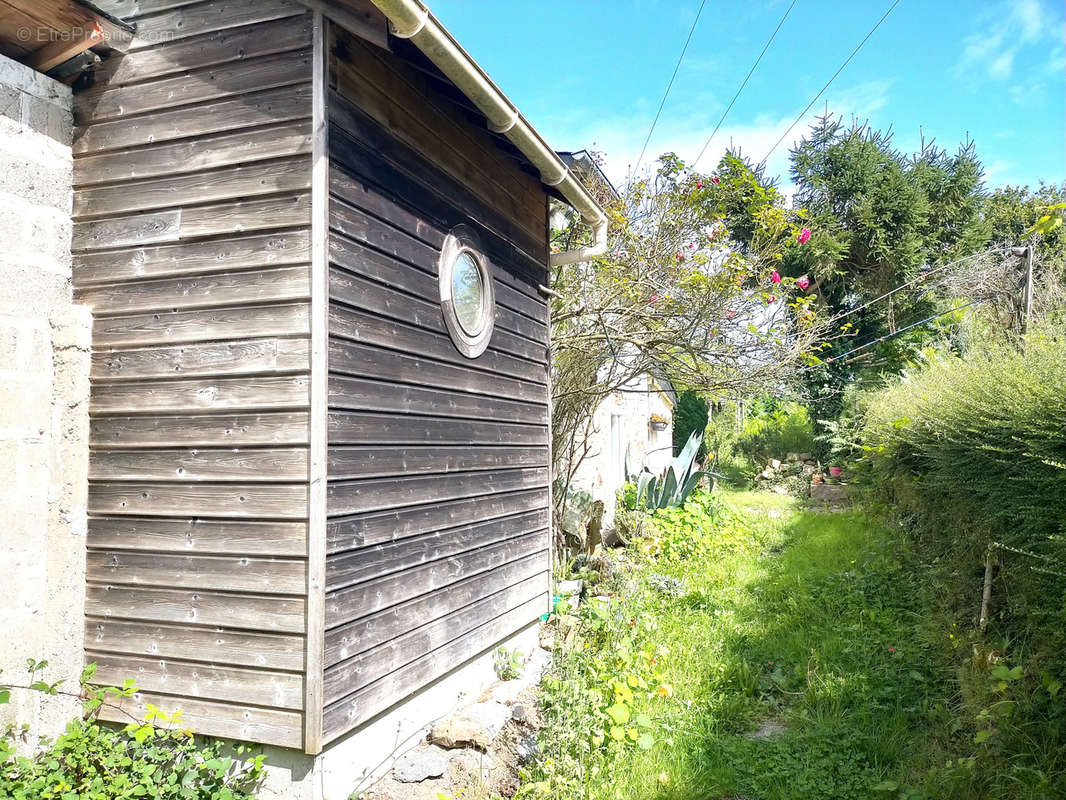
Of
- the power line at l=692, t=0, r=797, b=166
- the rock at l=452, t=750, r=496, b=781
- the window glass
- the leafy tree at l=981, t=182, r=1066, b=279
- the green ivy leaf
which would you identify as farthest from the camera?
the leafy tree at l=981, t=182, r=1066, b=279

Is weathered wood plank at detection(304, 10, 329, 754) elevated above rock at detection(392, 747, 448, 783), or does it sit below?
above

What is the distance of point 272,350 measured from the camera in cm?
268

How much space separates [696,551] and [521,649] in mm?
3687

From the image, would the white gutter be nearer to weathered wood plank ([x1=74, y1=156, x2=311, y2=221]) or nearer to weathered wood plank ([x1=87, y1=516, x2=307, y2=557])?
weathered wood plank ([x1=74, y1=156, x2=311, y2=221])

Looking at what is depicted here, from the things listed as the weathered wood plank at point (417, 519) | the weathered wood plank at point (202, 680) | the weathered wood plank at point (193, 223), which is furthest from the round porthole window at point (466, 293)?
the weathered wood plank at point (202, 680)

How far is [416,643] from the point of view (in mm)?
3324

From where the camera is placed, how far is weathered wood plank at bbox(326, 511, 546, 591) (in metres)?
2.77

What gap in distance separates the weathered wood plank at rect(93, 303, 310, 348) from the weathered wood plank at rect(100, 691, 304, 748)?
1517 millimetres

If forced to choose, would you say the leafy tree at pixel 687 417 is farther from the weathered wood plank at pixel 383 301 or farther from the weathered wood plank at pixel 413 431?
the weathered wood plank at pixel 383 301

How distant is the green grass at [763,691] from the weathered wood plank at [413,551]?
0.97 m

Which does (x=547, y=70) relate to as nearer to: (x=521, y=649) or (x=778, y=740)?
(x=521, y=649)

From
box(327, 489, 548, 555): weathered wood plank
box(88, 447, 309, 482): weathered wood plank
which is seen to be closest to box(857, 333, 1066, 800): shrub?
box(327, 489, 548, 555): weathered wood plank

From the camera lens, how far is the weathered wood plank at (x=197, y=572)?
262cm

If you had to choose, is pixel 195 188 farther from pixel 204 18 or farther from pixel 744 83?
pixel 744 83
